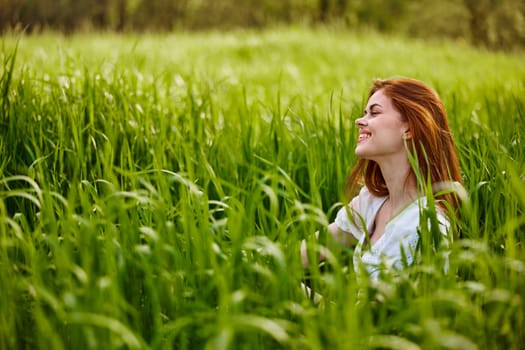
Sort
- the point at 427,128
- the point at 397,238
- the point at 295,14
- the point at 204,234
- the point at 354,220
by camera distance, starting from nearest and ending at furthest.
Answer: the point at 204,234 → the point at 397,238 → the point at 427,128 → the point at 354,220 → the point at 295,14

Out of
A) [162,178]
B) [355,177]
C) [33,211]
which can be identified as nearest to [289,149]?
[355,177]

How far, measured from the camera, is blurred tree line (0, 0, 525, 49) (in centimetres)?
1848

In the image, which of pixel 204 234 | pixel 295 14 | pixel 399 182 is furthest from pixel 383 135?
pixel 295 14

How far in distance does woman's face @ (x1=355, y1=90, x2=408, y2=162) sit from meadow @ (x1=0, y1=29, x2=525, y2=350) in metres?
0.29

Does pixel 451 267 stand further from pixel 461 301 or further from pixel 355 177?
pixel 355 177

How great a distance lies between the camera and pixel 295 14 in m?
22.6

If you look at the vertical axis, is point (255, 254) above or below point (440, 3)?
below

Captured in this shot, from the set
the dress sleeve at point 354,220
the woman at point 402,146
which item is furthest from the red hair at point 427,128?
the dress sleeve at point 354,220

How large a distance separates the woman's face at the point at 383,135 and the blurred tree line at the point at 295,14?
1586 centimetres

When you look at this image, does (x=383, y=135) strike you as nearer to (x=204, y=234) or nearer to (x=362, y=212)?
(x=362, y=212)

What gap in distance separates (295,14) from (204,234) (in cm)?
2170

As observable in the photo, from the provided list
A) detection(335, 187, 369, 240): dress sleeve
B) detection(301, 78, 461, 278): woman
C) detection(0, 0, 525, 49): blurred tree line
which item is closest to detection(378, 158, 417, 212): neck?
detection(301, 78, 461, 278): woman

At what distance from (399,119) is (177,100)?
5.59ft

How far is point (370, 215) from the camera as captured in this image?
7.95ft
